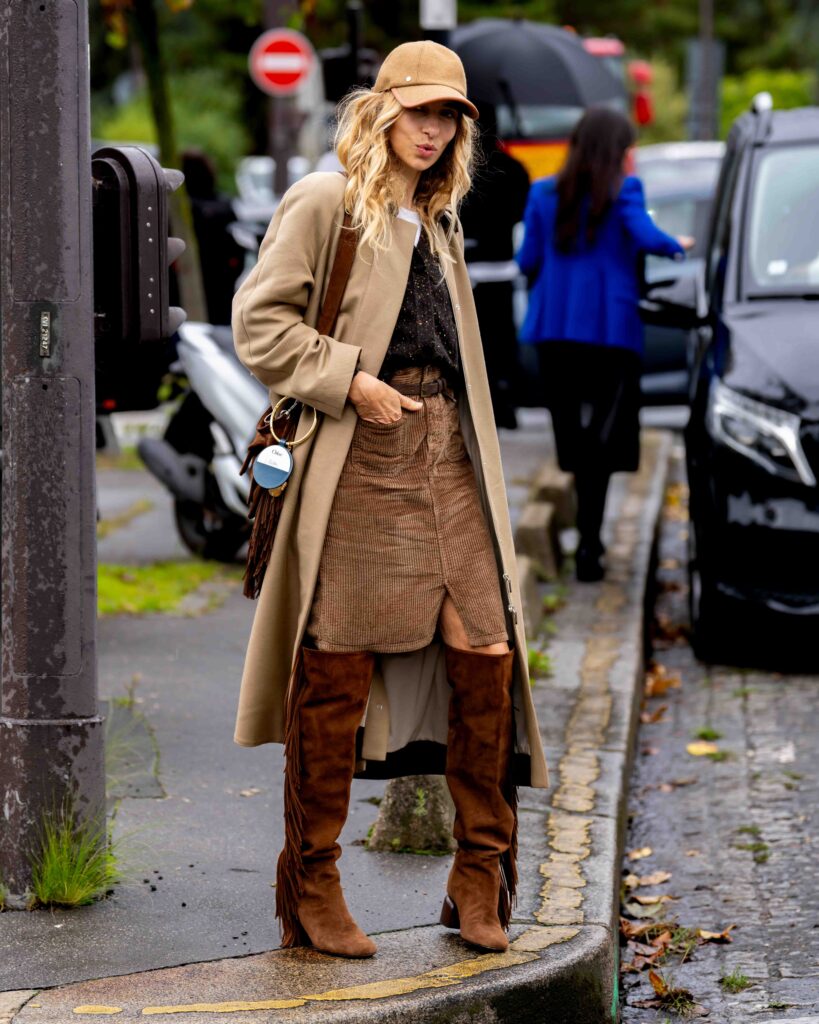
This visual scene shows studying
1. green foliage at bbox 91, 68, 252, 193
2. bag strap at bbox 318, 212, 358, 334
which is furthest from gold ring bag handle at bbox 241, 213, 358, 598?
green foliage at bbox 91, 68, 252, 193

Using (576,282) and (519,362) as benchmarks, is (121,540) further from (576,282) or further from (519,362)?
(519,362)

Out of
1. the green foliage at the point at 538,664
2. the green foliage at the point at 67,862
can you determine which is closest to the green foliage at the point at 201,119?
the green foliage at the point at 538,664

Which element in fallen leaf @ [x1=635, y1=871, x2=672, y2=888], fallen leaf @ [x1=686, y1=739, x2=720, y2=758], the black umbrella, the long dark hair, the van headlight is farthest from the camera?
the black umbrella

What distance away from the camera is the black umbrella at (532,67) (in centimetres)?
1891

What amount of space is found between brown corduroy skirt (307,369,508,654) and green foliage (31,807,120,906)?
0.79m

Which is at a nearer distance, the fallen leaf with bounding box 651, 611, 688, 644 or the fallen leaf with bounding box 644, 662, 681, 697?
the fallen leaf with bounding box 644, 662, 681, 697

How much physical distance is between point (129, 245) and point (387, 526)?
0.95 m

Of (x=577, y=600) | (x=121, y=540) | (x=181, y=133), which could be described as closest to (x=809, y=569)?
(x=577, y=600)

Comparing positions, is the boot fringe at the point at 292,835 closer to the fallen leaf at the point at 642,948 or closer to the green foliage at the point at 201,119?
the fallen leaf at the point at 642,948

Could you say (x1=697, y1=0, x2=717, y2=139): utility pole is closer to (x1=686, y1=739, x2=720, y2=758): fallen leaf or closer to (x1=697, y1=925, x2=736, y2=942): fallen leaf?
(x1=686, y1=739, x2=720, y2=758): fallen leaf

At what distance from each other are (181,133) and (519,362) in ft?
102

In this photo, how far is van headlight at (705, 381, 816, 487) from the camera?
7000 millimetres

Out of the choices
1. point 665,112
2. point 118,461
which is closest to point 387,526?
point 118,461

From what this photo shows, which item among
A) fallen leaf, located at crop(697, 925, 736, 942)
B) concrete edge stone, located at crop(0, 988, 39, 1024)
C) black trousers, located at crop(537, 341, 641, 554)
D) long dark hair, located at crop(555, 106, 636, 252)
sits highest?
long dark hair, located at crop(555, 106, 636, 252)
